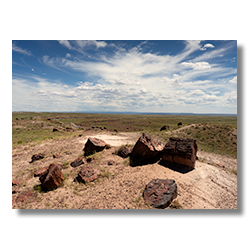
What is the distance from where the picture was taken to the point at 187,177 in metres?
8.56

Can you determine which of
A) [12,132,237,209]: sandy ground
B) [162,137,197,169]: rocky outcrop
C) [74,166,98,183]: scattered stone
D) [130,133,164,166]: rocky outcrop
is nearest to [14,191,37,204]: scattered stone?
[12,132,237,209]: sandy ground

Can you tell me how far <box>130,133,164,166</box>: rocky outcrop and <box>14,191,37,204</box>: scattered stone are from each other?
22.0 feet

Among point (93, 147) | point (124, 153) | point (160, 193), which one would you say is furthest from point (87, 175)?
point (160, 193)

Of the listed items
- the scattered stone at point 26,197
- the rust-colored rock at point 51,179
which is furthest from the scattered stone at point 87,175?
the scattered stone at point 26,197

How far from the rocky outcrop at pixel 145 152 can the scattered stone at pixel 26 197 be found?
670 centimetres

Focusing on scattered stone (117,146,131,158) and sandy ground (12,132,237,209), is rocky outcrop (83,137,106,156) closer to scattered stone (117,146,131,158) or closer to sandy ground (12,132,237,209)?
sandy ground (12,132,237,209)

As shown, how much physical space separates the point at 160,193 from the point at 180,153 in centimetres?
420

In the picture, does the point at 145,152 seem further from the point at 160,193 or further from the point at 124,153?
the point at 160,193

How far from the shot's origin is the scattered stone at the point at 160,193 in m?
5.91

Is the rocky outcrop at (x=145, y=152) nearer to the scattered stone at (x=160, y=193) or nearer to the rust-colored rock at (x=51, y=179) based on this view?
the scattered stone at (x=160, y=193)
